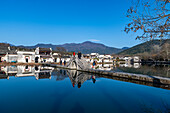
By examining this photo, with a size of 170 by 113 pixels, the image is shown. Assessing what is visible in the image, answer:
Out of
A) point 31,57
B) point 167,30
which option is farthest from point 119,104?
point 31,57

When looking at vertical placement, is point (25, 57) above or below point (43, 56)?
below

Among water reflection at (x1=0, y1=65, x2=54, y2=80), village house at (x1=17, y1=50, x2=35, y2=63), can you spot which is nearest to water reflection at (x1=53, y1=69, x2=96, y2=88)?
water reflection at (x1=0, y1=65, x2=54, y2=80)

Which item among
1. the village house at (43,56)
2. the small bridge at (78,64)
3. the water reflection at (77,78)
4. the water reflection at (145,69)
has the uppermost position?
the village house at (43,56)

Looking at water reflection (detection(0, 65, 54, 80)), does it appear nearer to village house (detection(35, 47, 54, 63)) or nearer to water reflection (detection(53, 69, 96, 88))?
water reflection (detection(53, 69, 96, 88))

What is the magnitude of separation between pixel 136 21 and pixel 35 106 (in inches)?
249

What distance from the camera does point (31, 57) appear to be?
4334cm

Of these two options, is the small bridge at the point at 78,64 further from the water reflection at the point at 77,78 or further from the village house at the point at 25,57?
the village house at the point at 25,57

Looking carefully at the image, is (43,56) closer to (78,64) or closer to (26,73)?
(78,64)

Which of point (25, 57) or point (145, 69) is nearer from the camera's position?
point (145, 69)

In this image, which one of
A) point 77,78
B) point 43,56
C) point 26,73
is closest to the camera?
point 77,78

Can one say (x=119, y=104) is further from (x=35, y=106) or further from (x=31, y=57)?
(x=31, y=57)

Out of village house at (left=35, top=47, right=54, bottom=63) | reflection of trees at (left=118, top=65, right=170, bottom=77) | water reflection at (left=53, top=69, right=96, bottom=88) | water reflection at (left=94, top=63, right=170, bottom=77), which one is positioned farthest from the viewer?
village house at (left=35, top=47, right=54, bottom=63)

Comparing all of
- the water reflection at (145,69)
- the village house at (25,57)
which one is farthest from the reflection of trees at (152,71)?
the village house at (25,57)

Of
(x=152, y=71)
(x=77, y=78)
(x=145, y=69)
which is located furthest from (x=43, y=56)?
(x=152, y=71)
